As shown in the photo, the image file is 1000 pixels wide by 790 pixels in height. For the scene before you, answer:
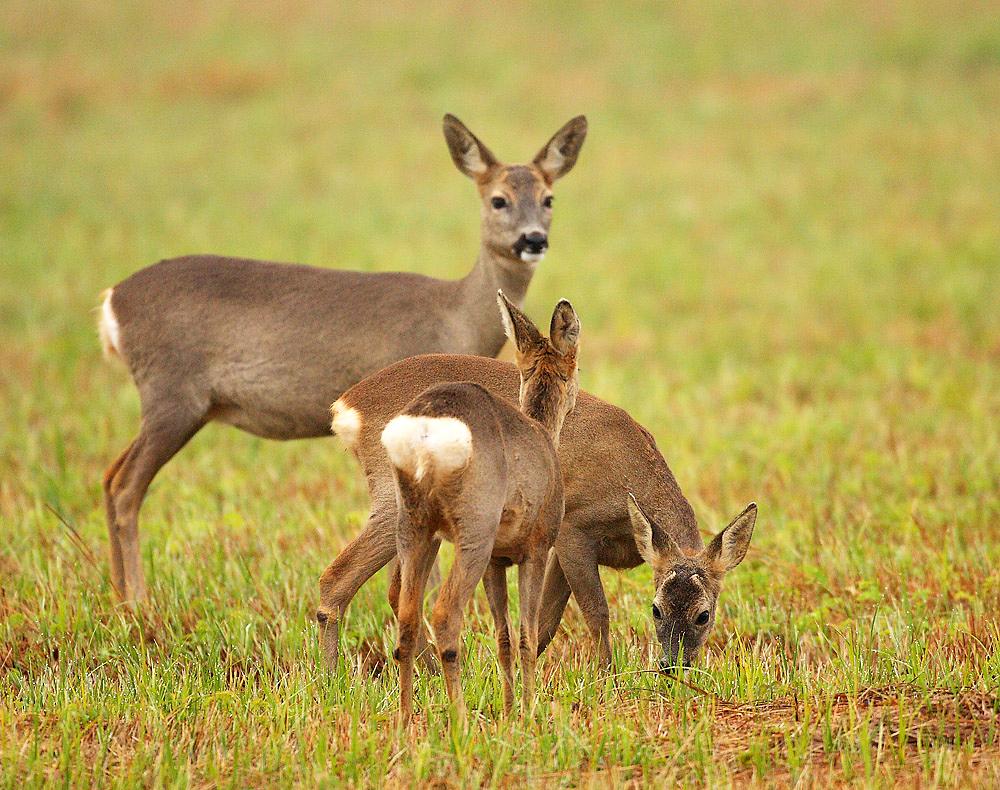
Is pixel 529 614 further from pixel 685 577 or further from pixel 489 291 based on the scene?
pixel 489 291

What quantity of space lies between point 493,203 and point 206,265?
4.99 feet

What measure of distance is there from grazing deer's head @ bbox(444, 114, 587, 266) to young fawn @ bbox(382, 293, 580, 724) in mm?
2363

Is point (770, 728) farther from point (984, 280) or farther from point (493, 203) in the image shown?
point (984, 280)

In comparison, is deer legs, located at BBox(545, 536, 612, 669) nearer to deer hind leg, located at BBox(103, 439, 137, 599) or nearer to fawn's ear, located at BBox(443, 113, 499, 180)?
deer hind leg, located at BBox(103, 439, 137, 599)

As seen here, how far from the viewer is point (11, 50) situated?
30.3 metres

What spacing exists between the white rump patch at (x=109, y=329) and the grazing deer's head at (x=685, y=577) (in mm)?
2936

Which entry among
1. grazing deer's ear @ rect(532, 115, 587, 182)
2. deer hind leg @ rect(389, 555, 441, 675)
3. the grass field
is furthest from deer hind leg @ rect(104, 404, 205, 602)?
grazing deer's ear @ rect(532, 115, 587, 182)

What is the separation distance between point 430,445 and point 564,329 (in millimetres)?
885

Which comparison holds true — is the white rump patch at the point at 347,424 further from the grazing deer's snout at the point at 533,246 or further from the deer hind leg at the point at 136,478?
the grazing deer's snout at the point at 533,246

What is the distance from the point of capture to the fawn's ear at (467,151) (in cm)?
689

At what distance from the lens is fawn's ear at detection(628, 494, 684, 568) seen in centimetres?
473

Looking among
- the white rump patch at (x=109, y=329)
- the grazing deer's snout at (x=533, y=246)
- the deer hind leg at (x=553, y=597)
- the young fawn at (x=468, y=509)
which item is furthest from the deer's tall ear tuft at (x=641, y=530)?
the white rump patch at (x=109, y=329)

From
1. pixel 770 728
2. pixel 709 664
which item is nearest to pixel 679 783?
pixel 770 728

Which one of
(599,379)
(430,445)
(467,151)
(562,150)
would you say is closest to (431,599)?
(430,445)
